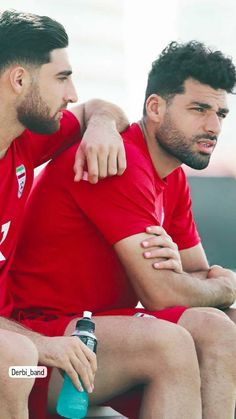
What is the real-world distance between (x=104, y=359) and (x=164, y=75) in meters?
1.11

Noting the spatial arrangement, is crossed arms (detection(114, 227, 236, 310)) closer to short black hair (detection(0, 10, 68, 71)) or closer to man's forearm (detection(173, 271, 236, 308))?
man's forearm (detection(173, 271, 236, 308))

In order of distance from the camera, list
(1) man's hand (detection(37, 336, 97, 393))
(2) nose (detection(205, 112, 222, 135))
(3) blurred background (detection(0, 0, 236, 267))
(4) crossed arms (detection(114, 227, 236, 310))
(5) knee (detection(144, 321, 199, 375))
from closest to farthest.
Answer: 1. (1) man's hand (detection(37, 336, 97, 393))
2. (5) knee (detection(144, 321, 199, 375))
3. (4) crossed arms (detection(114, 227, 236, 310))
4. (2) nose (detection(205, 112, 222, 135))
5. (3) blurred background (detection(0, 0, 236, 267))

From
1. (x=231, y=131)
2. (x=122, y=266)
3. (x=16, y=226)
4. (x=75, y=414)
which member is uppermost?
(x=16, y=226)

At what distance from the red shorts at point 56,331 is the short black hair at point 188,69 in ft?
2.68

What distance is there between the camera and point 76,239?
250 centimetres

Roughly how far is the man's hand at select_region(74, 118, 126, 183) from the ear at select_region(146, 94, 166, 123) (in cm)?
37

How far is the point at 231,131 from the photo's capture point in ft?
25.9

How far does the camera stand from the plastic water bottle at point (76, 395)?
208 cm

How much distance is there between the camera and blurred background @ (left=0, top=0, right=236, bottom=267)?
7.92 m

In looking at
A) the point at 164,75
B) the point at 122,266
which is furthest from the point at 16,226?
the point at 164,75

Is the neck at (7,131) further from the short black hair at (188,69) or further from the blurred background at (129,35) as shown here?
the blurred background at (129,35)

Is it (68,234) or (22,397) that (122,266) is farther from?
(22,397)

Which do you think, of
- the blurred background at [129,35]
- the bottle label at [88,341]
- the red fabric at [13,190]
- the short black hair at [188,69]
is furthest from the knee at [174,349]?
the blurred background at [129,35]

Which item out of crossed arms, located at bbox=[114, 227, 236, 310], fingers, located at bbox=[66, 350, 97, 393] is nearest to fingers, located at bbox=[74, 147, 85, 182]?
crossed arms, located at bbox=[114, 227, 236, 310]
